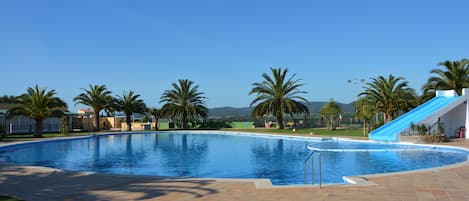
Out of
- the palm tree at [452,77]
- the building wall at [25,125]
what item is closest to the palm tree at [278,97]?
the palm tree at [452,77]

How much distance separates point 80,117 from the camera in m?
40.7

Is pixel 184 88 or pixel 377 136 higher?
pixel 184 88

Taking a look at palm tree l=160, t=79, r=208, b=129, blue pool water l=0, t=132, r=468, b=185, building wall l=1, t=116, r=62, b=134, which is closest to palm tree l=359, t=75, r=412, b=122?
blue pool water l=0, t=132, r=468, b=185

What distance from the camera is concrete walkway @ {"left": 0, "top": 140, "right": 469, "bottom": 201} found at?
6293 millimetres

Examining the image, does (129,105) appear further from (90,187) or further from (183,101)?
(90,187)

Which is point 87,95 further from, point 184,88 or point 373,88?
point 373,88

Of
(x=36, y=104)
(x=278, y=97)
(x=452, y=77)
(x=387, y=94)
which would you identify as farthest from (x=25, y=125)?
(x=452, y=77)

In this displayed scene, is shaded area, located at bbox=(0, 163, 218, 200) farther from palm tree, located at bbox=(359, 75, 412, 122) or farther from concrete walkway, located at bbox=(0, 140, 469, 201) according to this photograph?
palm tree, located at bbox=(359, 75, 412, 122)

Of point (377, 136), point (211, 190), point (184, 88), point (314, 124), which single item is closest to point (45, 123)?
point (184, 88)

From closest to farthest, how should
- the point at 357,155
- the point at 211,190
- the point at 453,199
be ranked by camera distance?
the point at 453,199, the point at 211,190, the point at 357,155

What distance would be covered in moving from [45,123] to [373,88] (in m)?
30.0

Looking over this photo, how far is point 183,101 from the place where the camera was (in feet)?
128

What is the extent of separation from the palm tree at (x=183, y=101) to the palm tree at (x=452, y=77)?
73.4 feet

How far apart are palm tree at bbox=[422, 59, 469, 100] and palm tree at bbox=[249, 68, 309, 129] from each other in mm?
10981
